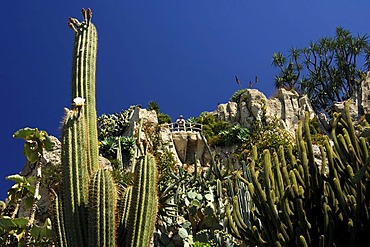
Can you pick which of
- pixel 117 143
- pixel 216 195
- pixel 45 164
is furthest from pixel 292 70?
pixel 216 195

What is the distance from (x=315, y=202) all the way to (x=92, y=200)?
1.95 m

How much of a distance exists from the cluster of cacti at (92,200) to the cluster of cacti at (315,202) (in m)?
0.87

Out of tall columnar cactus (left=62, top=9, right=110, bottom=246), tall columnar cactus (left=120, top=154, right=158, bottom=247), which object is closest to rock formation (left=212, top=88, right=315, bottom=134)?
tall columnar cactus (left=62, top=9, right=110, bottom=246)

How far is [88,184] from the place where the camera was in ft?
15.1

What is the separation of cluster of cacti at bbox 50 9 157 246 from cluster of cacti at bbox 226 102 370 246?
866mm

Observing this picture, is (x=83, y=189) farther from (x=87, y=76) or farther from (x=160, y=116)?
(x=160, y=116)

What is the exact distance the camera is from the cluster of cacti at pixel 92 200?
4.42 m

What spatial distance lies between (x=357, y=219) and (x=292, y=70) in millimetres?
27660

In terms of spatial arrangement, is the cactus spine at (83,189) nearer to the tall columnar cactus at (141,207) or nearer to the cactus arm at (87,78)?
the cactus arm at (87,78)

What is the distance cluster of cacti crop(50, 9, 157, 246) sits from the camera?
14.5 ft

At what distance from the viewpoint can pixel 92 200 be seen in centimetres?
446

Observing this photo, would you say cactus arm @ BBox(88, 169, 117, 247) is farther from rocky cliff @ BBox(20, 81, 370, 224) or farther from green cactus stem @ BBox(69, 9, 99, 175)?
rocky cliff @ BBox(20, 81, 370, 224)

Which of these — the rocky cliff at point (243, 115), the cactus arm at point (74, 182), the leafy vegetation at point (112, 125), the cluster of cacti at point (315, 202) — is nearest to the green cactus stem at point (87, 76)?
the cactus arm at point (74, 182)

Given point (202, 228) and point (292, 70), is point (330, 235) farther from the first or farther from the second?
point (292, 70)
